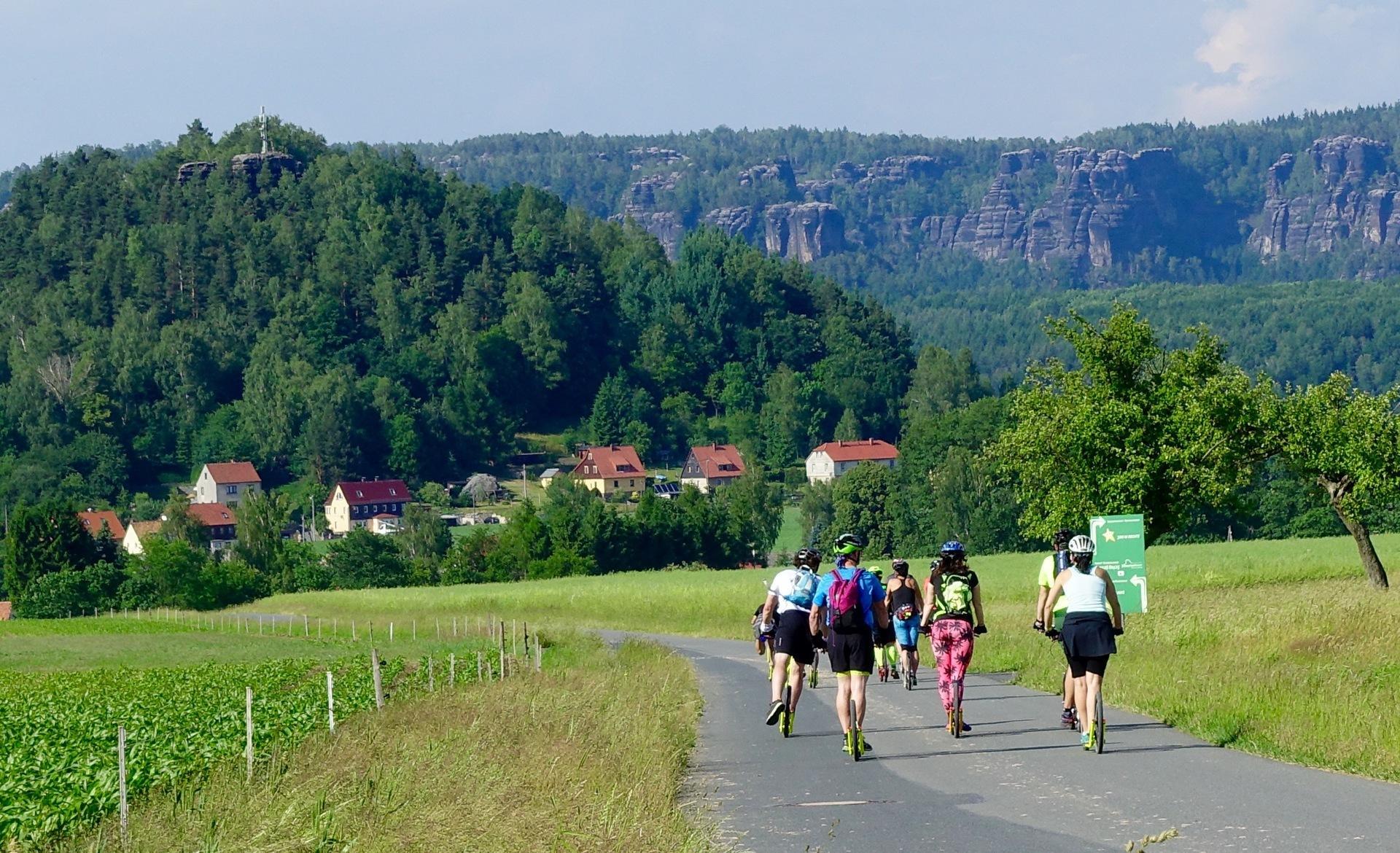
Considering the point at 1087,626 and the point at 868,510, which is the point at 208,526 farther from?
the point at 1087,626

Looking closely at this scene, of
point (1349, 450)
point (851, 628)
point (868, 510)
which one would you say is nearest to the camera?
point (851, 628)

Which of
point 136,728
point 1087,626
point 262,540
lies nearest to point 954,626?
point 1087,626

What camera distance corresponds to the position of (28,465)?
164875mm

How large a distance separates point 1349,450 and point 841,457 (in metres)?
132

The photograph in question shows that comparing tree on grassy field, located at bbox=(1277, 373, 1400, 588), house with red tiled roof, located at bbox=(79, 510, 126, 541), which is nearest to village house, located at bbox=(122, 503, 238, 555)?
house with red tiled roof, located at bbox=(79, 510, 126, 541)

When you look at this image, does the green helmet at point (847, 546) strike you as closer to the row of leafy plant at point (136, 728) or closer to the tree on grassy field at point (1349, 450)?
the row of leafy plant at point (136, 728)

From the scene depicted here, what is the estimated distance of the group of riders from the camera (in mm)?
14727

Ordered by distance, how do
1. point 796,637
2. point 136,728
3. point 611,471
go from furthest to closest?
point 611,471, point 136,728, point 796,637

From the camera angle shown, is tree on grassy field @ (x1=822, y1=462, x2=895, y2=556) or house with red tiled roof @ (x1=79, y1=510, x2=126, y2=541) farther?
house with red tiled roof @ (x1=79, y1=510, x2=126, y2=541)

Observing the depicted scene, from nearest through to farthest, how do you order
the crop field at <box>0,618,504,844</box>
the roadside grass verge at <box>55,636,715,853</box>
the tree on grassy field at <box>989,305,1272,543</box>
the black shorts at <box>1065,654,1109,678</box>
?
the roadside grass verge at <box>55,636,715,853</box>, the crop field at <box>0,618,504,844</box>, the black shorts at <box>1065,654,1109,678</box>, the tree on grassy field at <box>989,305,1272,543</box>

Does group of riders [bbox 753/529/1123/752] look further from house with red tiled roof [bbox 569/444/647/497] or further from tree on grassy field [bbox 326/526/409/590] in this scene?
house with red tiled roof [bbox 569/444/647/497]

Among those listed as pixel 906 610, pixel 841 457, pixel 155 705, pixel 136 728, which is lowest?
pixel 841 457

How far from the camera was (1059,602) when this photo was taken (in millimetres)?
16359

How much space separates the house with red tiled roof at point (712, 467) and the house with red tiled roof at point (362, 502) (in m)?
25.5
